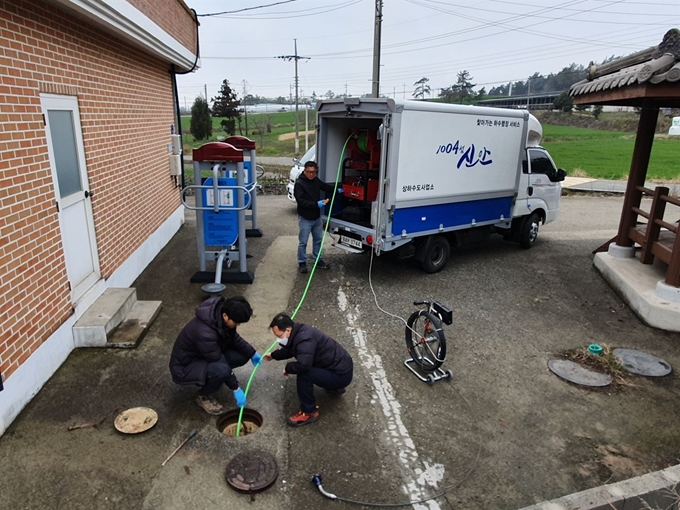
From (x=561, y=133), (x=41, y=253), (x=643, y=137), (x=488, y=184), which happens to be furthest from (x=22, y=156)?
(x=561, y=133)

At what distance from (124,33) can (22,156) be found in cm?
292

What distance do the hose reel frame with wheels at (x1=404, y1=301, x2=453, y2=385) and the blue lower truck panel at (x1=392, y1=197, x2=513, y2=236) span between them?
89.2 inches

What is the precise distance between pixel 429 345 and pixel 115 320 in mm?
3516

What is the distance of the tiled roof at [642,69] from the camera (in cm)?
552

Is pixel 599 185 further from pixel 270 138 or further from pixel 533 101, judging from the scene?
pixel 533 101

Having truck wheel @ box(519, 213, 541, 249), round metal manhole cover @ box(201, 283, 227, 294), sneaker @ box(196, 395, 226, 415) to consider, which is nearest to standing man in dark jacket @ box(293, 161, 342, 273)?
round metal manhole cover @ box(201, 283, 227, 294)

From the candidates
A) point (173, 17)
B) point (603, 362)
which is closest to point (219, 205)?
point (173, 17)

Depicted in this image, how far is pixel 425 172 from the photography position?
708 centimetres

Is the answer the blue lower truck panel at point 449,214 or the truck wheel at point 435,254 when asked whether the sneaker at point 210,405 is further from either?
the truck wheel at point 435,254

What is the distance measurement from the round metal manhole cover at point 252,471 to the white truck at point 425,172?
3.94 metres

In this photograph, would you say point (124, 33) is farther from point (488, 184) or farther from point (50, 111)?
point (488, 184)

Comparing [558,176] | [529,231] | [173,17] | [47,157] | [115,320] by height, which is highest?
[173,17]

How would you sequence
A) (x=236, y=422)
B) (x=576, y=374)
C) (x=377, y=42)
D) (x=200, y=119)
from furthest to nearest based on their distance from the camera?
1. (x=200, y=119)
2. (x=377, y=42)
3. (x=576, y=374)
4. (x=236, y=422)

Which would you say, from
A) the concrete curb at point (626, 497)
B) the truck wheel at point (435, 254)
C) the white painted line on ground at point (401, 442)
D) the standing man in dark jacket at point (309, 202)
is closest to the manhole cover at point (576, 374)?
the concrete curb at point (626, 497)
